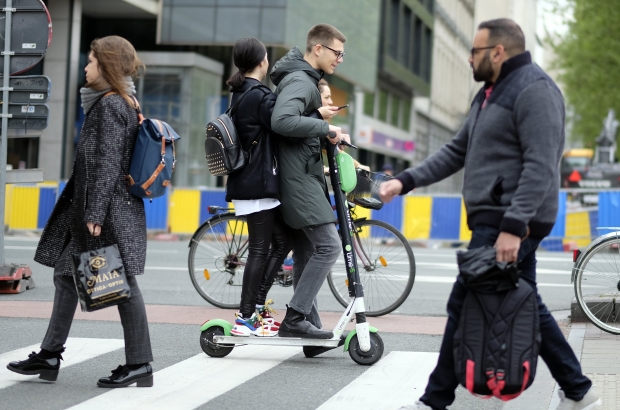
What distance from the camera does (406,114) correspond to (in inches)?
2035

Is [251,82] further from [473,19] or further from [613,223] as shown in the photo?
[473,19]

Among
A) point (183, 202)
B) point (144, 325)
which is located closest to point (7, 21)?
point (144, 325)

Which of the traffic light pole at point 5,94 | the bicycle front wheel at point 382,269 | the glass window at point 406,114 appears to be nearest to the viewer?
the bicycle front wheel at point 382,269

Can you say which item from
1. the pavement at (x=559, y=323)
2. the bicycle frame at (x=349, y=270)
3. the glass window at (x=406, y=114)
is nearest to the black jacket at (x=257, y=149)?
the bicycle frame at (x=349, y=270)

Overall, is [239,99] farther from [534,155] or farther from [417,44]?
[417,44]

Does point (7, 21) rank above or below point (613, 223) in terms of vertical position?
above

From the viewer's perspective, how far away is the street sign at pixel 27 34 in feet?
32.5

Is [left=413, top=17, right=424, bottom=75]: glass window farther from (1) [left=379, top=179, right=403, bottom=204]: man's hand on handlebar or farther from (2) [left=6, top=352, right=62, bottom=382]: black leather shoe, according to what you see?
(1) [left=379, top=179, right=403, bottom=204]: man's hand on handlebar

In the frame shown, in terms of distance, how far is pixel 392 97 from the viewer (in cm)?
4838

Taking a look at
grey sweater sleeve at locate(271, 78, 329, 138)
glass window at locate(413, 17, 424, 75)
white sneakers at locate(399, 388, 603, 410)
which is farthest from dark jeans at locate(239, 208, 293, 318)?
glass window at locate(413, 17, 424, 75)

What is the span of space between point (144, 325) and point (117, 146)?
2.94 ft

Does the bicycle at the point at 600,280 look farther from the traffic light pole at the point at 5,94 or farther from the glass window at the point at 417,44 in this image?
the glass window at the point at 417,44

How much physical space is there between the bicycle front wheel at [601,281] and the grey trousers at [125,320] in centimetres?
343

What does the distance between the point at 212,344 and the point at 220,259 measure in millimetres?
2232
